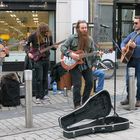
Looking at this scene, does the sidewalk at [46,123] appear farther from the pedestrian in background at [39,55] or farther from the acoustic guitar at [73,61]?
the acoustic guitar at [73,61]

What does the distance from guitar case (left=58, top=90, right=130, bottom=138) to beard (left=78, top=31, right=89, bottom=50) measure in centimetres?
136

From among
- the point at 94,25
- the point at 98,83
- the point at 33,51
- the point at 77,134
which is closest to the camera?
the point at 77,134

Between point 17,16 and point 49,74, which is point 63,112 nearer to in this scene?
point 49,74

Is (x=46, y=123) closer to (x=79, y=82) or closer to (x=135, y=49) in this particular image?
Result: (x=79, y=82)

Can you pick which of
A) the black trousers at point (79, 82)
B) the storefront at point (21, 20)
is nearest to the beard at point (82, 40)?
the black trousers at point (79, 82)

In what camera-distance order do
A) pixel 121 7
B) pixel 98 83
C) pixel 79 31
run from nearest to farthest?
pixel 79 31 → pixel 98 83 → pixel 121 7

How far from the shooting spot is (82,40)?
27.3ft

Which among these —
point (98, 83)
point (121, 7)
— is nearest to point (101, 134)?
point (98, 83)

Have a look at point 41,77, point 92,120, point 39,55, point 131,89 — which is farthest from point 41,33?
point 92,120

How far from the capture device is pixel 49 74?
11.1 m

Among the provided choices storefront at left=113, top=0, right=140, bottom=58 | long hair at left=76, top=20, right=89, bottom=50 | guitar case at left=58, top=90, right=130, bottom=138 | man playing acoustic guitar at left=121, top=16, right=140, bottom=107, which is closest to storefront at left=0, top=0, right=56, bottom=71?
storefront at left=113, top=0, right=140, bottom=58

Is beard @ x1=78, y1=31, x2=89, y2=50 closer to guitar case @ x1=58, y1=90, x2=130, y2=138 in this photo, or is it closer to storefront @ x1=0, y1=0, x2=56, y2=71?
guitar case @ x1=58, y1=90, x2=130, y2=138

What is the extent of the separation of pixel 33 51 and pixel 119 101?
217 cm

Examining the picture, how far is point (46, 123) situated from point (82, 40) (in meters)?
1.68
